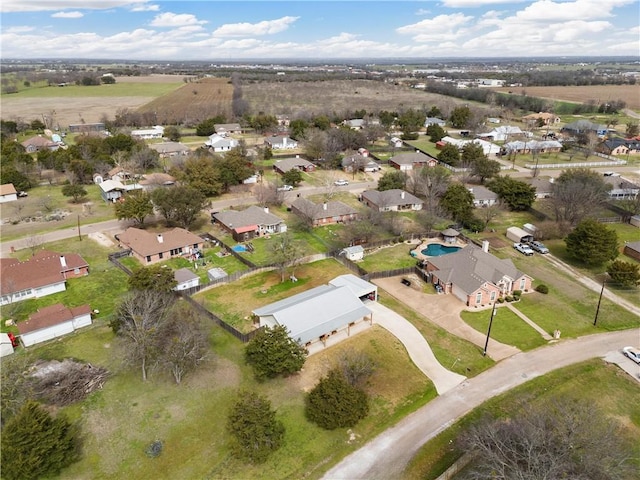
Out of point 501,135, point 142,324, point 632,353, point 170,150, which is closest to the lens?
point 142,324

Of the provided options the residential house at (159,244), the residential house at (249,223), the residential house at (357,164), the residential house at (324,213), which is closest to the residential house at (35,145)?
the residential house at (159,244)

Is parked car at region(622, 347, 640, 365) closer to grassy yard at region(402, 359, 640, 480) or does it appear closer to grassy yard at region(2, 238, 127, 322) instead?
grassy yard at region(402, 359, 640, 480)

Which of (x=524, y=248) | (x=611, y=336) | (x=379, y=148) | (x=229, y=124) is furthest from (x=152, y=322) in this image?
(x=229, y=124)

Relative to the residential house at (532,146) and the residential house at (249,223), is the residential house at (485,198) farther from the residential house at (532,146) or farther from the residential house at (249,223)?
the residential house at (532,146)

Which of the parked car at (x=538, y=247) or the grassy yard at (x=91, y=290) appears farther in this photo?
the parked car at (x=538, y=247)

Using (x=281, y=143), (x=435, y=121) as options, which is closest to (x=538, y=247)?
(x=281, y=143)

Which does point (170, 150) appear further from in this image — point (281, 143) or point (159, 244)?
point (159, 244)
